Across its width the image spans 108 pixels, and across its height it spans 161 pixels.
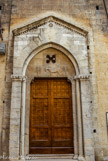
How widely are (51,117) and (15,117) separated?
124 cm

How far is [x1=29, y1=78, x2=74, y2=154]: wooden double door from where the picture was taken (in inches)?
236

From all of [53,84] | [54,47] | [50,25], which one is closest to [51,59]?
[54,47]

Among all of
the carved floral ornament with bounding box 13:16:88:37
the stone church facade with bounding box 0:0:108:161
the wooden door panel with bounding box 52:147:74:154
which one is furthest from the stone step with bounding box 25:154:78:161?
the carved floral ornament with bounding box 13:16:88:37

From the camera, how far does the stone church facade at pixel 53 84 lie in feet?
19.2

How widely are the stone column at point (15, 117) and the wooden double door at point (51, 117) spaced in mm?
Result: 518

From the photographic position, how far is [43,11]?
280 inches

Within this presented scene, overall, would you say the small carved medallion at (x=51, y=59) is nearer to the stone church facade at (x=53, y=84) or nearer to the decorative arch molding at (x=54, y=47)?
the stone church facade at (x=53, y=84)

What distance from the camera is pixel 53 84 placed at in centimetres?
644

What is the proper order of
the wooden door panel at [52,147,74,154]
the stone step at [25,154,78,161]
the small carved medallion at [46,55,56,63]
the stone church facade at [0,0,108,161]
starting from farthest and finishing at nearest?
the small carved medallion at [46,55,56,63], the wooden door panel at [52,147,74,154], the stone church facade at [0,0,108,161], the stone step at [25,154,78,161]

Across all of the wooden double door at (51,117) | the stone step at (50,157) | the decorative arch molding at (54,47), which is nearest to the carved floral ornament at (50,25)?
the decorative arch molding at (54,47)

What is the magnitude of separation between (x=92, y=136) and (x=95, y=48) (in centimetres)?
326

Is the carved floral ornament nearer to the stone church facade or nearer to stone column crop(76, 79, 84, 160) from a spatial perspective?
the stone church facade

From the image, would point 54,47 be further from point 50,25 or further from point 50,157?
point 50,157

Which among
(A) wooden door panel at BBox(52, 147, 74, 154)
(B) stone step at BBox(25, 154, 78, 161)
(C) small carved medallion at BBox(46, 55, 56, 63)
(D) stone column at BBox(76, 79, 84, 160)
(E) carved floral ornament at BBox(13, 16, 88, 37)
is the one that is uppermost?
(E) carved floral ornament at BBox(13, 16, 88, 37)
